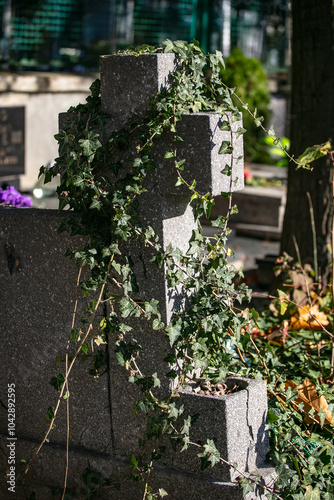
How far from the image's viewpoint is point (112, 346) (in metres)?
2.62

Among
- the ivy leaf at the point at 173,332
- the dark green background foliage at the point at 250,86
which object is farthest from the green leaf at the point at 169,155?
the dark green background foliage at the point at 250,86

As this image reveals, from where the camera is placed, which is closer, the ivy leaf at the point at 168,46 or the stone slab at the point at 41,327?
the ivy leaf at the point at 168,46

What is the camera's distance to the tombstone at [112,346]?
7.98 ft

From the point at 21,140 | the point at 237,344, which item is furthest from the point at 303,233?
the point at 21,140

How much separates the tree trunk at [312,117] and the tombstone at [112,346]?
2104 mm

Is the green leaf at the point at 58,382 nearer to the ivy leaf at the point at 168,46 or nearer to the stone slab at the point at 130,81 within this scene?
the stone slab at the point at 130,81

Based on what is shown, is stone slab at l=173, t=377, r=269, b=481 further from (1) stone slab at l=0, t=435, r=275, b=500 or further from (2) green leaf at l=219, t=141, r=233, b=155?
(2) green leaf at l=219, t=141, r=233, b=155

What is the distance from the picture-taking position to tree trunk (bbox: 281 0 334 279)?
4.47 meters

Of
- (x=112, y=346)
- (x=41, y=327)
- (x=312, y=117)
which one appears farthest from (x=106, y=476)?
(x=312, y=117)

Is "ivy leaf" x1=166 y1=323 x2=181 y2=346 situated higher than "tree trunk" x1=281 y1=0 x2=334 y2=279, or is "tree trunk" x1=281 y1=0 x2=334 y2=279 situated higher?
"tree trunk" x1=281 y1=0 x2=334 y2=279

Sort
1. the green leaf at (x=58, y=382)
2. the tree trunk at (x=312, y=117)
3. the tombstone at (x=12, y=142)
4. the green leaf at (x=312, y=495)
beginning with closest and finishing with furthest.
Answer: the green leaf at (x=312, y=495) < the green leaf at (x=58, y=382) < the tree trunk at (x=312, y=117) < the tombstone at (x=12, y=142)

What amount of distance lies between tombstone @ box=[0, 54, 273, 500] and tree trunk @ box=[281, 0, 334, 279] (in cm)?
210

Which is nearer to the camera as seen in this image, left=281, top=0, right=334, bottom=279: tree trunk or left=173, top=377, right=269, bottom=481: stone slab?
left=173, top=377, right=269, bottom=481: stone slab

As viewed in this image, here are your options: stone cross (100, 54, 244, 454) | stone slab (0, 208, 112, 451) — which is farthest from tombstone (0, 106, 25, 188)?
stone cross (100, 54, 244, 454)
